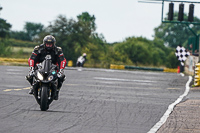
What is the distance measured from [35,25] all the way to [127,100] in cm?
16732

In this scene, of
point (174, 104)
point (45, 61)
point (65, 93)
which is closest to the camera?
point (45, 61)

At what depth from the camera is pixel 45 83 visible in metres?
11.5

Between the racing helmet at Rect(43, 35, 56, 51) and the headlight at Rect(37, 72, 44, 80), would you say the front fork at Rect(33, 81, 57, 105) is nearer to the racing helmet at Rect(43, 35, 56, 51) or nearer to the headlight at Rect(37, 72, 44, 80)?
the headlight at Rect(37, 72, 44, 80)

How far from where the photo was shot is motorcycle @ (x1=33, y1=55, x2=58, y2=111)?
11.4 metres

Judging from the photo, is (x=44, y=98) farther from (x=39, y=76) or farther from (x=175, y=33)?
(x=175, y=33)

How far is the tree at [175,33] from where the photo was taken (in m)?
139

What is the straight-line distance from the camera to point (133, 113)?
11.8 metres

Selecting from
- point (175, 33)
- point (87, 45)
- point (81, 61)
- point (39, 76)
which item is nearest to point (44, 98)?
point (39, 76)

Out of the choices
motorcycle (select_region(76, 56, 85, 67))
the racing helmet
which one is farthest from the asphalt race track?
motorcycle (select_region(76, 56, 85, 67))

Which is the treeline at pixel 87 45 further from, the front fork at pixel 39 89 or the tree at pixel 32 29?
the tree at pixel 32 29

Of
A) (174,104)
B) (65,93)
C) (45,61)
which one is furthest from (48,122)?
(65,93)

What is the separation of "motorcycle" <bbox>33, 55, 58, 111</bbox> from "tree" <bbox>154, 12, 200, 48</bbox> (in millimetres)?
126716

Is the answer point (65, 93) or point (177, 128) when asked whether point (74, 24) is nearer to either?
point (65, 93)

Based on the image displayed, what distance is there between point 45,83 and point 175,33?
136 meters
